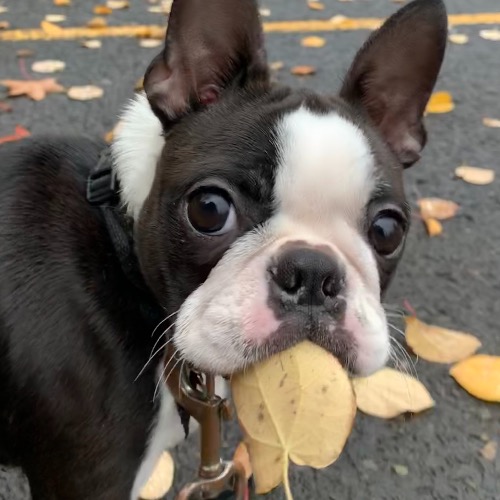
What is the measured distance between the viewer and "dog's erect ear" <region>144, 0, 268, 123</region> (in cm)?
135

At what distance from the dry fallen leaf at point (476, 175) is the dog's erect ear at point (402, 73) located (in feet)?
4.60

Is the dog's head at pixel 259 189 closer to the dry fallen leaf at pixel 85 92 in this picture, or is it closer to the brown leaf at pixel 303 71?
the dry fallen leaf at pixel 85 92

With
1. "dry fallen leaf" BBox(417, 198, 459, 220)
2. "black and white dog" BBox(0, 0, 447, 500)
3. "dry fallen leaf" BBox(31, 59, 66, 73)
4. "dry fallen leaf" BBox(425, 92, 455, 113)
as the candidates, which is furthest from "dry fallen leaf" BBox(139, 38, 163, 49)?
"black and white dog" BBox(0, 0, 447, 500)

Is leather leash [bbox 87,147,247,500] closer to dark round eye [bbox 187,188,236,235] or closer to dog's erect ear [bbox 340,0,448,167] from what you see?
dark round eye [bbox 187,188,236,235]

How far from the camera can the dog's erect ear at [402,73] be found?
4.65ft

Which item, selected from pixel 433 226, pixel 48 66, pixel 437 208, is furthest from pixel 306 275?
pixel 48 66

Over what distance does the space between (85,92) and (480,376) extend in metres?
2.14

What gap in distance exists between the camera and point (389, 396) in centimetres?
194

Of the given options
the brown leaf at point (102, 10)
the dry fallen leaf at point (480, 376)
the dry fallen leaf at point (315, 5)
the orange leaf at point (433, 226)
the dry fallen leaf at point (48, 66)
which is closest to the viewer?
the dry fallen leaf at point (480, 376)

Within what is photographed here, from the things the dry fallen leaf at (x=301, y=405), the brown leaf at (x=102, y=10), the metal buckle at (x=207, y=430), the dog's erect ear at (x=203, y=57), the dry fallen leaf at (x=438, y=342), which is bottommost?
the brown leaf at (x=102, y=10)

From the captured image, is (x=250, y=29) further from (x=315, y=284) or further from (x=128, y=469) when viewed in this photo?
(x=128, y=469)

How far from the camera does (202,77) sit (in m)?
1.42

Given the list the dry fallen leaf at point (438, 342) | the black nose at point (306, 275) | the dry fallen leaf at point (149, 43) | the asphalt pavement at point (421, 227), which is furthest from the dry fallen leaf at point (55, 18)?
the black nose at point (306, 275)

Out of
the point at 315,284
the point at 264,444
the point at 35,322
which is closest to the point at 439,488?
the point at 264,444
